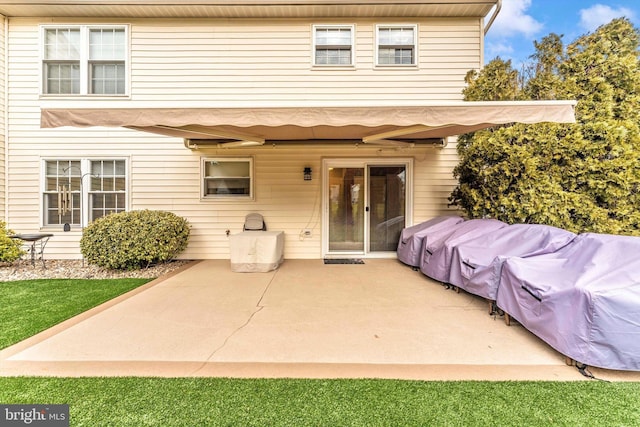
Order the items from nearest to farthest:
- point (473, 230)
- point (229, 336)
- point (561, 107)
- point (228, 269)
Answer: point (229, 336), point (561, 107), point (473, 230), point (228, 269)

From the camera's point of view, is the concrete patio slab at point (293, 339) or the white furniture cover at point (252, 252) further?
the white furniture cover at point (252, 252)

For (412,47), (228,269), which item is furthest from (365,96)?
(228,269)

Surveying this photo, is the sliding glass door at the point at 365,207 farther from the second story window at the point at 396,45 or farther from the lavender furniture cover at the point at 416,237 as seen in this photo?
the second story window at the point at 396,45

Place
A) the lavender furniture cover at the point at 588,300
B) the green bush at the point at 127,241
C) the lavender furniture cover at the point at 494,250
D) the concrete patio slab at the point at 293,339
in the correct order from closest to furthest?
the lavender furniture cover at the point at 588,300, the concrete patio slab at the point at 293,339, the lavender furniture cover at the point at 494,250, the green bush at the point at 127,241

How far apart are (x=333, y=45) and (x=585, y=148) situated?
5.82 m

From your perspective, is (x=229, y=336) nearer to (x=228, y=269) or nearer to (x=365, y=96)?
(x=228, y=269)

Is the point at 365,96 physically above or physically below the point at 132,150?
above

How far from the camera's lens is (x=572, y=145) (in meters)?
5.14

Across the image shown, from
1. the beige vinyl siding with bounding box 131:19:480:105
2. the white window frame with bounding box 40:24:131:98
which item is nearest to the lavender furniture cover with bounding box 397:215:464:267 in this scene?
the beige vinyl siding with bounding box 131:19:480:105

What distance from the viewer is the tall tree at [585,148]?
16.6 feet

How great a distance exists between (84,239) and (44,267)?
4.67 ft

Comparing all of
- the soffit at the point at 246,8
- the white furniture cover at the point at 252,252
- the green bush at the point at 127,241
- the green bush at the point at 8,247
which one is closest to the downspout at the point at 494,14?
the soffit at the point at 246,8

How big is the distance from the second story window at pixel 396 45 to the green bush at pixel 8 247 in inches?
372

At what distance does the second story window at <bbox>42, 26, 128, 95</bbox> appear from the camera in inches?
287
